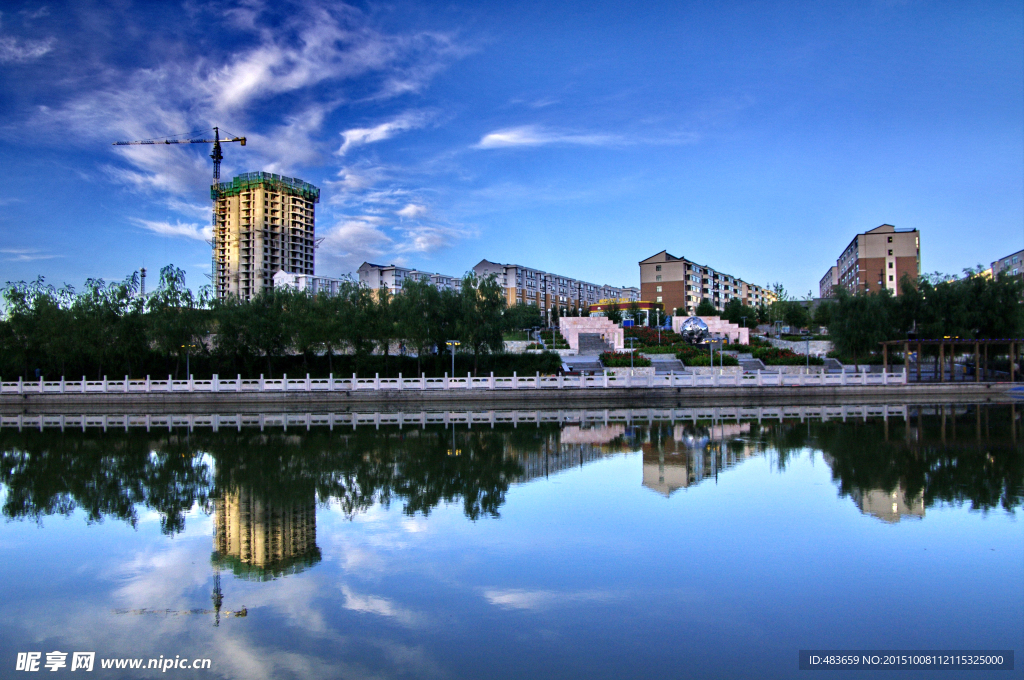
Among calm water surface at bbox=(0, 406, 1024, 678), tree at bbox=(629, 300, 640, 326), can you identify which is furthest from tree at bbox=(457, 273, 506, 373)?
tree at bbox=(629, 300, 640, 326)

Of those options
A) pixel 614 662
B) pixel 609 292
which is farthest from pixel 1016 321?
pixel 609 292

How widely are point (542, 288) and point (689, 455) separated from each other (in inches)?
3979

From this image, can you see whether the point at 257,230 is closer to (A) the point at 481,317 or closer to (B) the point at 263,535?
(A) the point at 481,317

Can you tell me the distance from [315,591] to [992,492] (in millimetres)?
11736

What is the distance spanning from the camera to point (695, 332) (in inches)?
1762

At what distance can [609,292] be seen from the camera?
145 metres

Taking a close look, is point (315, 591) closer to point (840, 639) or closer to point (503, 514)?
point (503, 514)

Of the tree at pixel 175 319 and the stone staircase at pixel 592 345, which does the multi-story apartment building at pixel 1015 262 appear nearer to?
the stone staircase at pixel 592 345

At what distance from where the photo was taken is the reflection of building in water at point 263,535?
8172mm

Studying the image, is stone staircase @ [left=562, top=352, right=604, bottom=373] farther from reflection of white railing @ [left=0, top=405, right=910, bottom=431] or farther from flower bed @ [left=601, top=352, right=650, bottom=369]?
reflection of white railing @ [left=0, top=405, right=910, bottom=431]

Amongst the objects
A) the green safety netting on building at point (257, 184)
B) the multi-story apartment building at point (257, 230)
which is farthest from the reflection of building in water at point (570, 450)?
the green safety netting on building at point (257, 184)

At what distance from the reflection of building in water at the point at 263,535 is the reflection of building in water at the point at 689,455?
21.1 feet

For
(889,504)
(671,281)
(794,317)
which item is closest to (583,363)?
(889,504)

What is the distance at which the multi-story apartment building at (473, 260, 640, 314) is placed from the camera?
106 meters
